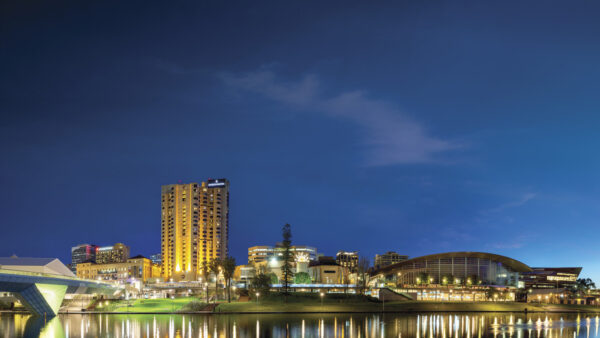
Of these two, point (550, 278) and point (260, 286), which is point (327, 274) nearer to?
point (260, 286)

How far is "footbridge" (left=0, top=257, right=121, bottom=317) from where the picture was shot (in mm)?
86812

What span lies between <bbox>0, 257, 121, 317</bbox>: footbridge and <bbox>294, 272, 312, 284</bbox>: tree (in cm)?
6448

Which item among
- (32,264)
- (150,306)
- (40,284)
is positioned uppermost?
(32,264)

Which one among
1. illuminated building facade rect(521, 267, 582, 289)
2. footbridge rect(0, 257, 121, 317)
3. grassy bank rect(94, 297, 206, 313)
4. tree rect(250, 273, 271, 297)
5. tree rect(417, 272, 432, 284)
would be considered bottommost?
illuminated building facade rect(521, 267, 582, 289)

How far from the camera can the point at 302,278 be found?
561 ft

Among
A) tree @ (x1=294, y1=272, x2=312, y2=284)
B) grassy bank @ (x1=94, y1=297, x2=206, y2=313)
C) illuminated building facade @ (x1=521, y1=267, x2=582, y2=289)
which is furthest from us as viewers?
illuminated building facade @ (x1=521, y1=267, x2=582, y2=289)

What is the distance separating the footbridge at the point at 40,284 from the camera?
3418 inches

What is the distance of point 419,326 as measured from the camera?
8212 cm

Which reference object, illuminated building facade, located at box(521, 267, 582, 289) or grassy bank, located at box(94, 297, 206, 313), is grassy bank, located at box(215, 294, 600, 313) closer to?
grassy bank, located at box(94, 297, 206, 313)

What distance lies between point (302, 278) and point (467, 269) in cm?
5057

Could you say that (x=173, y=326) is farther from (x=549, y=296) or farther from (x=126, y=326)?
(x=549, y=296)

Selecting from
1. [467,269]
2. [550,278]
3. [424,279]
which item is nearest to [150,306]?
[424,279]

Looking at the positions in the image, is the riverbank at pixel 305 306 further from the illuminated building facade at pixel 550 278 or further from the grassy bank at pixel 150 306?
the illuminated building facade at pixel 550 278

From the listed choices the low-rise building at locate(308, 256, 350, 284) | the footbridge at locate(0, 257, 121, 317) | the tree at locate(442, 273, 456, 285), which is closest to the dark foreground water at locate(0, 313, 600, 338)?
the footbridge at locate(0, 257, 121, 317)
